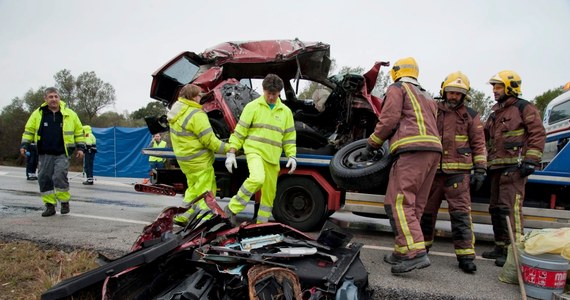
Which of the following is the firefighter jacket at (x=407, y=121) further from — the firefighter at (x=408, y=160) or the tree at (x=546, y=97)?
the tree at (x=546, y=97)

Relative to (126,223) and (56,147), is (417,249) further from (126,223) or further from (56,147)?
(56,147)

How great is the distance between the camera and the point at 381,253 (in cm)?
393

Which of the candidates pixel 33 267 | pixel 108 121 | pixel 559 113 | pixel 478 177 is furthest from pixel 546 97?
pixel 108 121

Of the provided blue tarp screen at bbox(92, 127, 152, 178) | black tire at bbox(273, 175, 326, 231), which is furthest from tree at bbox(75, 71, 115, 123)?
black tire at bbox(273, 175, 326, 231)

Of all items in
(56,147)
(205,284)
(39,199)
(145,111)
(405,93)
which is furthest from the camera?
(145,111)

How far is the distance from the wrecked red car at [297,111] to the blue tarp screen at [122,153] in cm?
862

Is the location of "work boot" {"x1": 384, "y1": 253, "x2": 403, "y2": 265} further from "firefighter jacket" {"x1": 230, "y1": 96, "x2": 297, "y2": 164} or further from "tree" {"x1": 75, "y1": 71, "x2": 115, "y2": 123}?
"tree" {"x1": 75, "y1": 71, "x2": 115, "y2": 123}

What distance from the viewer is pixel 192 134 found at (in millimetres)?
4414

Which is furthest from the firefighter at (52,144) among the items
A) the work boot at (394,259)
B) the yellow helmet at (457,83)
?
the yellow helmet at (457,83)

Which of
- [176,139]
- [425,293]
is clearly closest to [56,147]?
[176,139]

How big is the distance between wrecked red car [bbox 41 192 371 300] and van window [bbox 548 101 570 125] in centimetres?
529

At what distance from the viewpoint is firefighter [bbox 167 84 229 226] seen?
435 centimetres

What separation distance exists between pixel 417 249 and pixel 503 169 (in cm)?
149

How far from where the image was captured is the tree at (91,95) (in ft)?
96.0
